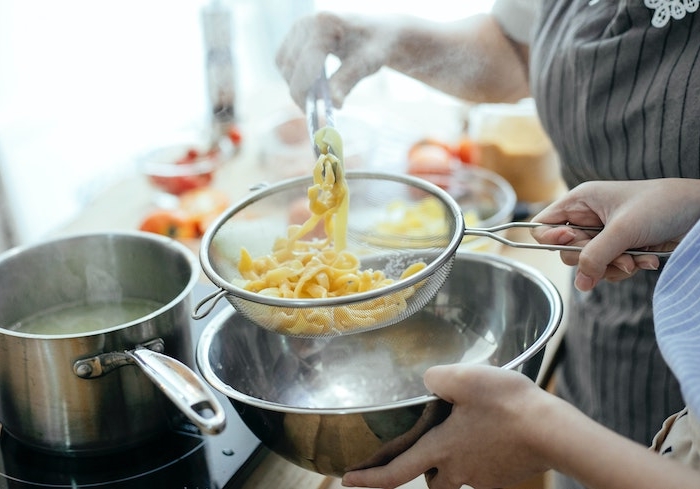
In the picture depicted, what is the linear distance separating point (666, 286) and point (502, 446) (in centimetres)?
20

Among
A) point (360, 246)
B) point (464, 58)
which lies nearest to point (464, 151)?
point (464, 58)

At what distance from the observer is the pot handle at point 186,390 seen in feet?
2.06

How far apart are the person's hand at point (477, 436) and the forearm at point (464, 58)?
0.59 metres

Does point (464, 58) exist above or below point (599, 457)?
above

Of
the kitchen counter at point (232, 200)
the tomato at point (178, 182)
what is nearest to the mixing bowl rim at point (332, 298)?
the kitchen counter at point (232, 200)

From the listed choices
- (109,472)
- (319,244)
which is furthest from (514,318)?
(109,472)

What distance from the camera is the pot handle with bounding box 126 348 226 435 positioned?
63 cm

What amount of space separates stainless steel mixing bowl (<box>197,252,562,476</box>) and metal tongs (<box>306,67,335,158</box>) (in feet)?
0.82

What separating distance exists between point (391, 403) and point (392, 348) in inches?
10.5

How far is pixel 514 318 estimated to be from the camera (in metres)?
0.96

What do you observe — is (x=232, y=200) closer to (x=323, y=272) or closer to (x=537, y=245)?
(x=323, y=272)

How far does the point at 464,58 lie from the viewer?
47.8 inches

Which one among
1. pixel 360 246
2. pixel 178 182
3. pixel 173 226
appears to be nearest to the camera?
pixel 360 246

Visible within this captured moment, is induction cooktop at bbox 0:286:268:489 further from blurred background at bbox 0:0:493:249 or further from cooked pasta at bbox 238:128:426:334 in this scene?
blurred background at bbox 0:0:493:249
